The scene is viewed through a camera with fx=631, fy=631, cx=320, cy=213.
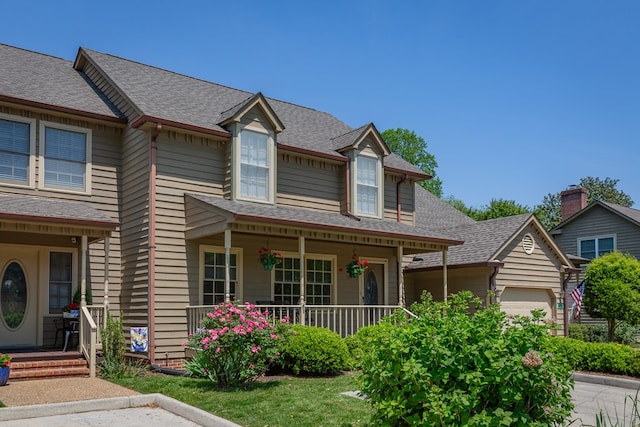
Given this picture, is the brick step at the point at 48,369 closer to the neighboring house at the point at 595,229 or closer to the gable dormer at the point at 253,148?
the gable dormer at the point at 253,148

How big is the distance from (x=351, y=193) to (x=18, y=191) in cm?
864

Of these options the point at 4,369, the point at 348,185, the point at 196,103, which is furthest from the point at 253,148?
the point at 4,369

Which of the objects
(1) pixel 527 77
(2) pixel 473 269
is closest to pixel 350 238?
(2) pixel 473 269

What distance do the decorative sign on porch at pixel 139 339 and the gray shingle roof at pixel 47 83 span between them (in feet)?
16.8

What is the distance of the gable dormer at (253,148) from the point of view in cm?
1558

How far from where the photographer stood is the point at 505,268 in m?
19.5

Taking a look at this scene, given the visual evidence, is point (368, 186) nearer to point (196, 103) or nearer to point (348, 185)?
point (348, 185)

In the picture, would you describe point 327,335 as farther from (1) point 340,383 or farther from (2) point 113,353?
(2) point 113,353

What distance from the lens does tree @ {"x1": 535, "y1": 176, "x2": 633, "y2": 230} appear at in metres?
59.7

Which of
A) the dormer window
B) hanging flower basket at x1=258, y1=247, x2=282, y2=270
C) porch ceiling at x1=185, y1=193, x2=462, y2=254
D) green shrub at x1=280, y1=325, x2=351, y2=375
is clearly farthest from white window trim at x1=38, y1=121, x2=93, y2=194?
the dormer window

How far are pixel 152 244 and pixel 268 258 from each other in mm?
2826

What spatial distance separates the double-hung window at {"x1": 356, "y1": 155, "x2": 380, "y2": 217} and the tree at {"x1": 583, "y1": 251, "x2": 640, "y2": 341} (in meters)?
10.0

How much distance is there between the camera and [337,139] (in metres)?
18.9

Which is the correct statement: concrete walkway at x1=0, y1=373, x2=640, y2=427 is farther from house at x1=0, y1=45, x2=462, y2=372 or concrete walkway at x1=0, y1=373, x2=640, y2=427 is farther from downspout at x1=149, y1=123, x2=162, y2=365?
downspout at x1=149, y1=123, x2=162, y2=365
